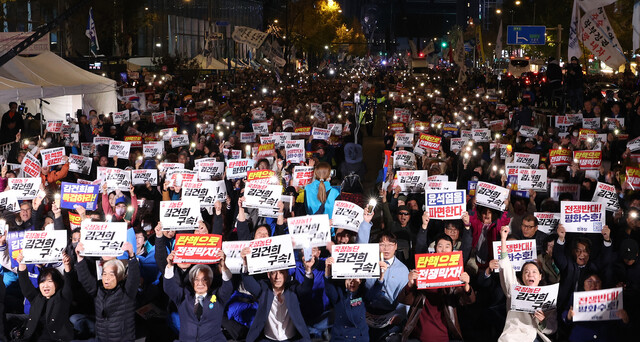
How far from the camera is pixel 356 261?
25.3 feet

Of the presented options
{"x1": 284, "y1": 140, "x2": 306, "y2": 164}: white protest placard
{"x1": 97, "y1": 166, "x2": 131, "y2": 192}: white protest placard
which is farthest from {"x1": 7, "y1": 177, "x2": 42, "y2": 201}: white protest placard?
{"x1": 284, "y1": 140, "x2": 306, "y2": 164}: white protest placard

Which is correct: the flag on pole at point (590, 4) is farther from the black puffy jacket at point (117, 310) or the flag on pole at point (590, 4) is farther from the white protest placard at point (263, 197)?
the black puffy jacket at point (117, 310)

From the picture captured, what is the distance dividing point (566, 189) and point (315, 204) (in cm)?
372

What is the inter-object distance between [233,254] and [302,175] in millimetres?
3832

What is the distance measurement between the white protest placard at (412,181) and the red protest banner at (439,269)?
15.9ft

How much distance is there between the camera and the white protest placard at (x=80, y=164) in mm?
14086

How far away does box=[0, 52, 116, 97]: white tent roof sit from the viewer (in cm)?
2112

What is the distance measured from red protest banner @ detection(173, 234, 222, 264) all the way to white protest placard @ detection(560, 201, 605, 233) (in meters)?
4.00

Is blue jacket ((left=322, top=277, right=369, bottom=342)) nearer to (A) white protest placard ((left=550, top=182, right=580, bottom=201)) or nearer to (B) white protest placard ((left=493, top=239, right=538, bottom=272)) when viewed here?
(B) white protest placard ((left=493, top=239, right=538, bottom=272))

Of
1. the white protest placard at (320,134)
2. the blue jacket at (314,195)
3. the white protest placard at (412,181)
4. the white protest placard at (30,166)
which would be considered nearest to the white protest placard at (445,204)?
the blue jacket at (314,195)

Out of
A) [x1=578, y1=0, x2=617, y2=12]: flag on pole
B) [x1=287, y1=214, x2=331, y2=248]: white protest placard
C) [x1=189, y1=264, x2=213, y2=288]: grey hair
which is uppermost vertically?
[x1=578, y1=0, x2=617, y2=12]: flag on pole

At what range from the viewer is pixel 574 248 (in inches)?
337

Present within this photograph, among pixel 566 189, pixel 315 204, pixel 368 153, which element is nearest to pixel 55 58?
pixel 368 153

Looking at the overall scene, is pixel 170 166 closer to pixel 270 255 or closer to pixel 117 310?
pixel 117 310
